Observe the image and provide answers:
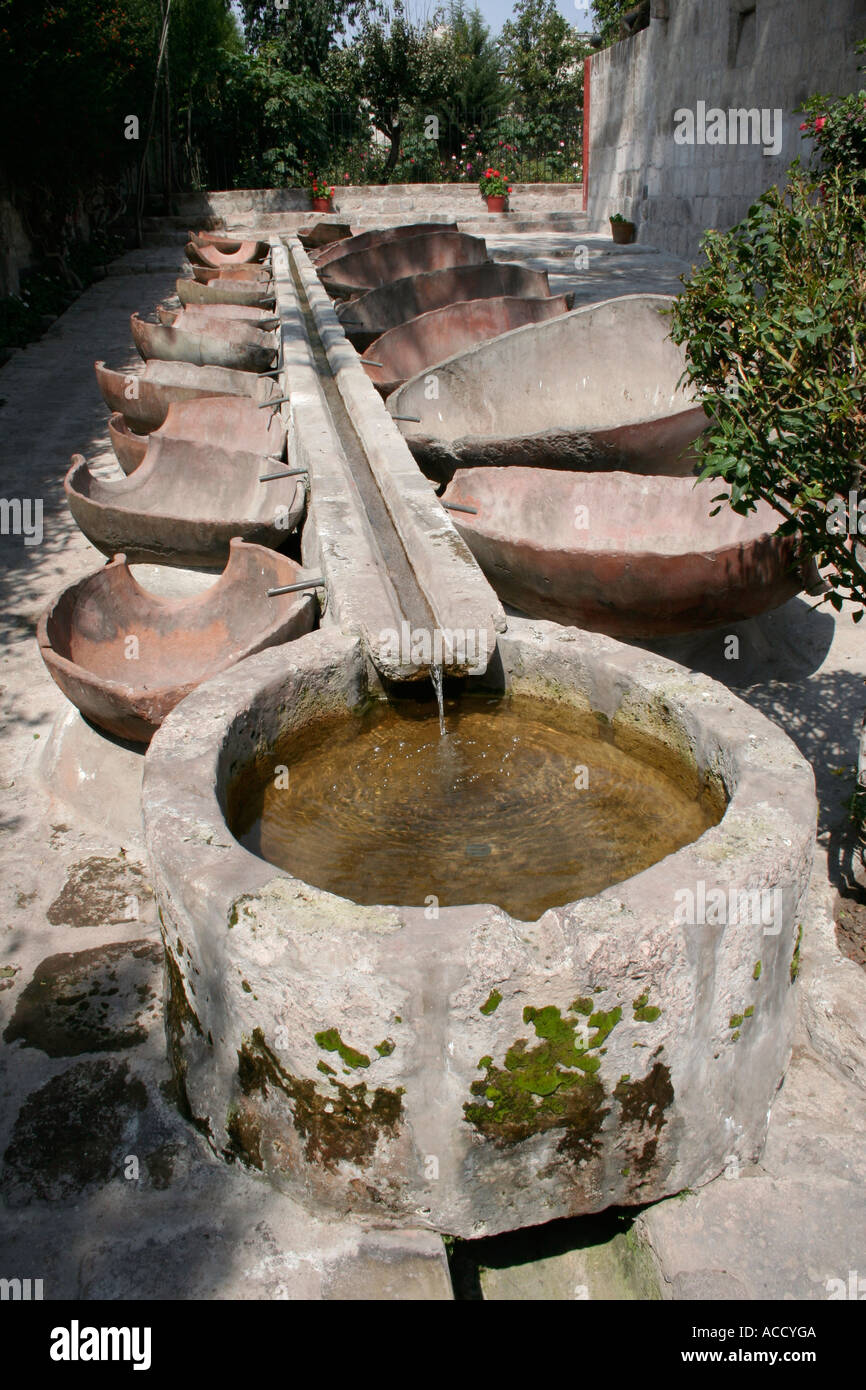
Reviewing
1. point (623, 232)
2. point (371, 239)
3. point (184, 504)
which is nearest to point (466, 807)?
point (184, 504)

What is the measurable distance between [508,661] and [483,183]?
2017 centimetres

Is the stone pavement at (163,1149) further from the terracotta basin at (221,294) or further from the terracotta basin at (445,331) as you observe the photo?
the terracotta basin at (221,294)

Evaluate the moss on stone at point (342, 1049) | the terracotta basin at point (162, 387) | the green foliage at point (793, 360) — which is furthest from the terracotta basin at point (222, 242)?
the moss on stone at point (342, 1049)

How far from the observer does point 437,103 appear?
2600 centimetres

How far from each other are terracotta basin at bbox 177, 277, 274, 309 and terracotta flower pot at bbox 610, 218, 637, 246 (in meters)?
8.33

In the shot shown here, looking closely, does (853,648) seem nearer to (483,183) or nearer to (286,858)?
(286,858)

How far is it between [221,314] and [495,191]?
12.1 m

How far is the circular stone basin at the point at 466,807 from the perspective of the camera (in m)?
3.19

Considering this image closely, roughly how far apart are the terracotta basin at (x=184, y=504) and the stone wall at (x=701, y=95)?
7.36m

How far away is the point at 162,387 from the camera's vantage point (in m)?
8.02

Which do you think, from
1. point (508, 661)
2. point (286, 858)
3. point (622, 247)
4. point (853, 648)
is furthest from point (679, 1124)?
point (622, 247)

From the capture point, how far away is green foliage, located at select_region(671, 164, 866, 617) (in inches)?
131

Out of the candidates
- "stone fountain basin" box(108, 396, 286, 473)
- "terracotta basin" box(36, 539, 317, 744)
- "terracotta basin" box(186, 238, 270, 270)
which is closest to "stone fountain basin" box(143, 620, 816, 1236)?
"terracotta basin" box(36, 539, 317, 744)

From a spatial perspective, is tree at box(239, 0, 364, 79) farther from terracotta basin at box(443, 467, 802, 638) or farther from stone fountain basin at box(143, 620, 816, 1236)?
stone fountain basin at box(143, 620, 816, 1236)
